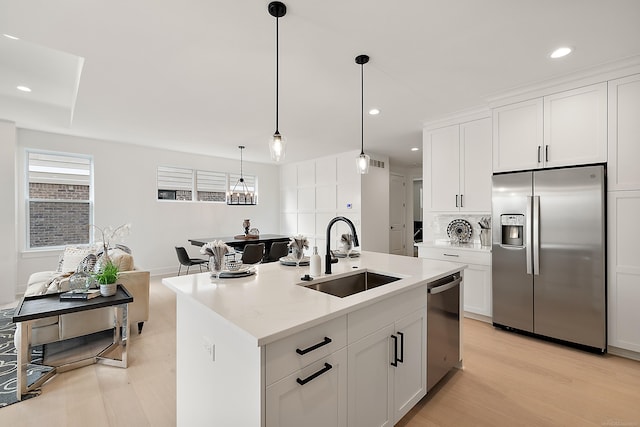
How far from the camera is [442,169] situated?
13.3 ft

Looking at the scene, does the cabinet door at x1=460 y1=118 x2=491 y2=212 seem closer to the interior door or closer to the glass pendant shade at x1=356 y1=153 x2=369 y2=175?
the glass pendant shade at x1=356 y1=153 x2=369 y2=175

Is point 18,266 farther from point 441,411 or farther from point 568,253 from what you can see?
point 568,253

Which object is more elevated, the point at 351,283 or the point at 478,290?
the point at 351,283

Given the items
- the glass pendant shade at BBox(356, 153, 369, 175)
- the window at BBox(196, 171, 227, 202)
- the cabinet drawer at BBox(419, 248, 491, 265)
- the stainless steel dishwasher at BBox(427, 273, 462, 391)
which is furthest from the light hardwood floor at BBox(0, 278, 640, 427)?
the window at BBox(196, 171, 227, 202)

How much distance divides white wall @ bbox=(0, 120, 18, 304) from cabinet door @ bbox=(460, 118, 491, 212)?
655cm

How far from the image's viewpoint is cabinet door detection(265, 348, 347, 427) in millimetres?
1078

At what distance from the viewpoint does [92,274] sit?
2619 mm

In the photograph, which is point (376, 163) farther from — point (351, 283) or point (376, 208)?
point (351, 283)

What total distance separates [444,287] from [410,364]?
1.98ft

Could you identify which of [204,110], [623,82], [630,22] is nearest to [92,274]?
[204,110]

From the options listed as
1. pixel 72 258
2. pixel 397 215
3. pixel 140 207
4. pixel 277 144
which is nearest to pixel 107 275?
pixel 72 258

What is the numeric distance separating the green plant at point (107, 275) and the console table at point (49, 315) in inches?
5.6

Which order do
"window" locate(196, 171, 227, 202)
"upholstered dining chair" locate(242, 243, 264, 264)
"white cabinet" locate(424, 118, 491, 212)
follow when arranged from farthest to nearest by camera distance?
"window" locate(196, 171, 227, 202) → "upholstered dining chair" locate(242, 243, 264, 264) → "white cabinet" locate(424, 118, 491, 212)

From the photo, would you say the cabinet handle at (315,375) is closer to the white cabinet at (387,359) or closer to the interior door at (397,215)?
the white cabinet at (387,359)
